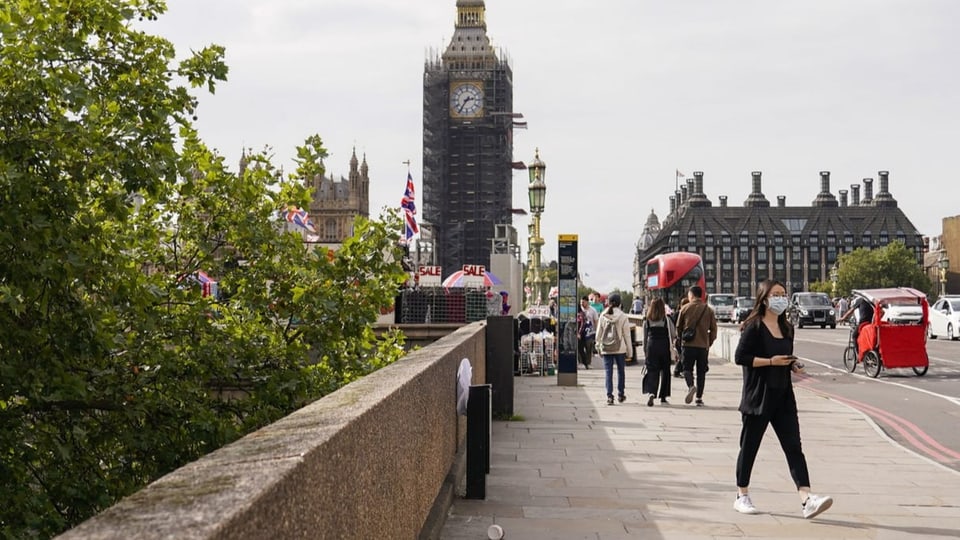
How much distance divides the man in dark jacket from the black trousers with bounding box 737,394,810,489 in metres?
8.58

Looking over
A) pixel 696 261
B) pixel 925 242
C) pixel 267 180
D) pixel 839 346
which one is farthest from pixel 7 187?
pixel 925 242

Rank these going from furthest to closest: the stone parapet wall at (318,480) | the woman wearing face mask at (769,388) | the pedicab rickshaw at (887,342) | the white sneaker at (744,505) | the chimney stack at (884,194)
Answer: the chimney stack at (884,194) → the pedicab rickshaw at (887,342) → the white sneaker at (744,505) → the woman wearing face mask at (769,388) → the stone parapet wall at (318,480)

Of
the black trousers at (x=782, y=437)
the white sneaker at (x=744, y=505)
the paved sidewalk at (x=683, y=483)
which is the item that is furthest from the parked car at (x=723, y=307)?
the black trousers at (x=782, y=437)

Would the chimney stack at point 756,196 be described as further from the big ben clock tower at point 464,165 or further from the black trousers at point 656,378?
the black trousers at point 656,378

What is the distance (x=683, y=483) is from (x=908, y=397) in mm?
10017

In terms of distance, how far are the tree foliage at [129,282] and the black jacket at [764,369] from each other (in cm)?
358

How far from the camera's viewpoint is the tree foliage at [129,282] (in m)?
7.23

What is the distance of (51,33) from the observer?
745 centimetres

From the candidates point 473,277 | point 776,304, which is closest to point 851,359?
point 473,277

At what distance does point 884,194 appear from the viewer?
181125mm

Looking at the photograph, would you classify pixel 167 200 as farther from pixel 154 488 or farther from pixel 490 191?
pixel 490 191

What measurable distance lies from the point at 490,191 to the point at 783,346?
122 meters

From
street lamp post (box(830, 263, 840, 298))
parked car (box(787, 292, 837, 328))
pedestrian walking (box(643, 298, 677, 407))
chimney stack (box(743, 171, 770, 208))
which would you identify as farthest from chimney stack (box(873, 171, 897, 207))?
pedestrian walking (box(643, 298, 677, 407))

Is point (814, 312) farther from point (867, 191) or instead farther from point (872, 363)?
point (867, 191)
